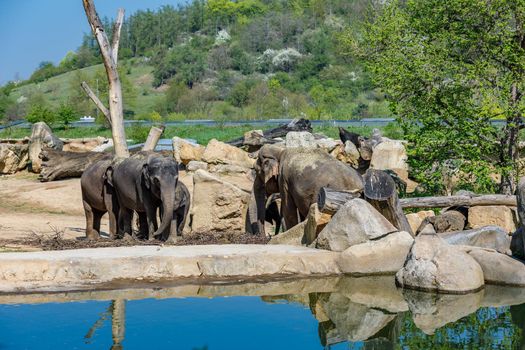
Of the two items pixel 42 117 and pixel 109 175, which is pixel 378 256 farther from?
pixel 42 117

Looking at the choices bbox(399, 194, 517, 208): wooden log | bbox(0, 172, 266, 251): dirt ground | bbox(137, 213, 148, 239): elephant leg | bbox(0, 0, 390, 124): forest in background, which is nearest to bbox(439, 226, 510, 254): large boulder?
bbox(399, 194, 517, 208): wooden log

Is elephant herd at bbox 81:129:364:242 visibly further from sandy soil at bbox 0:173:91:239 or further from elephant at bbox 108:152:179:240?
sandy soil at bbox 0:173:91:239

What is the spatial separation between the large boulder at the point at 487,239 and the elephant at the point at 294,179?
5.05 feet

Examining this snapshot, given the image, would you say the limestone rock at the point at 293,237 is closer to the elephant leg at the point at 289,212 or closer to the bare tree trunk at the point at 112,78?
the elephant leg at the point at 289,212

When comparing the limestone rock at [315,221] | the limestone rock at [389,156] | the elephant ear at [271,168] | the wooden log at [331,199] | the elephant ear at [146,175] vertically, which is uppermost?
the elephant ear at [146,175]

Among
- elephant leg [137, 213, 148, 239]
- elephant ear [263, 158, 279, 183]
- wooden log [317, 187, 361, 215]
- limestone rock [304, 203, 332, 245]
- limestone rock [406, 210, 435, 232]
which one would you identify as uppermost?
elephant ear [263, 158, 279, 183]

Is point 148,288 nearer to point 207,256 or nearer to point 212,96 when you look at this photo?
point 207,256

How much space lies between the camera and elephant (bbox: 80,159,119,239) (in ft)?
46.0

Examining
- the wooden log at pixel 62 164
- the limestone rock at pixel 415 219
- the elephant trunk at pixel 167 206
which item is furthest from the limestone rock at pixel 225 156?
the elephant trunk at pixel 167 206

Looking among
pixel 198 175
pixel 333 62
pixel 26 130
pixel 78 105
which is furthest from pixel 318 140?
pixel 333 62

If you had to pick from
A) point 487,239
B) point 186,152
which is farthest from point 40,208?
point 487,239

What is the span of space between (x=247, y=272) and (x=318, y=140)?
13.7 meters

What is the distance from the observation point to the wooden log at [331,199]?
35.8ft

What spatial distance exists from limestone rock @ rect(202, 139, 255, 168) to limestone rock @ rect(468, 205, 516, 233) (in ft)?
30.0
